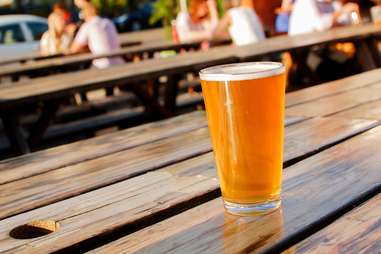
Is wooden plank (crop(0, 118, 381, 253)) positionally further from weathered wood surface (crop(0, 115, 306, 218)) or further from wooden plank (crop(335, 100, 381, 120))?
wooden plank (crop(335, 100, 381, 120))

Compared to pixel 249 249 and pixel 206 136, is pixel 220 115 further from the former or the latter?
pixel 206 136

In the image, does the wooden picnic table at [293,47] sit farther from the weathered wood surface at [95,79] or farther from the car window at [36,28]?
the car window at [36,28]

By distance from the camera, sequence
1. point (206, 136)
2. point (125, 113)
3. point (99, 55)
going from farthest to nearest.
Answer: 1. point (99, 55)
2. point (125, 113)
3. point (206, 136)

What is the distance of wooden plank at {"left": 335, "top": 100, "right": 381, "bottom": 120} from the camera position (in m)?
1.27

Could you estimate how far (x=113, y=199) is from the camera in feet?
2.79

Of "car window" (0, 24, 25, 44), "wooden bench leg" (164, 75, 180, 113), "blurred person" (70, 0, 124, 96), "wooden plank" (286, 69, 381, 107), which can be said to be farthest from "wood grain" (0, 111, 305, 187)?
"car window" (0, 24, 25, 44)

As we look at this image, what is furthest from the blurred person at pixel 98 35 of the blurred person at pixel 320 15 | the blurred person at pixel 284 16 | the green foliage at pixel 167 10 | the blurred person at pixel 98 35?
the green foliage at pixel 167 10

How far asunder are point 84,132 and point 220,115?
257 centimetres

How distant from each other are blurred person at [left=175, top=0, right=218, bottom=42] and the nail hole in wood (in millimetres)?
4650

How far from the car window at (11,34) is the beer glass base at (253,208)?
9.65 metres

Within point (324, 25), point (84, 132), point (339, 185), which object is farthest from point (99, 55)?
point (339, 185)

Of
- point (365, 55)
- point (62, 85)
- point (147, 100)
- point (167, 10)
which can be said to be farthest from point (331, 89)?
point (167, 10)

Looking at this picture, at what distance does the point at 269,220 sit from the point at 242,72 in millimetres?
189

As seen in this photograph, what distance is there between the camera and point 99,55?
448 centimetres
